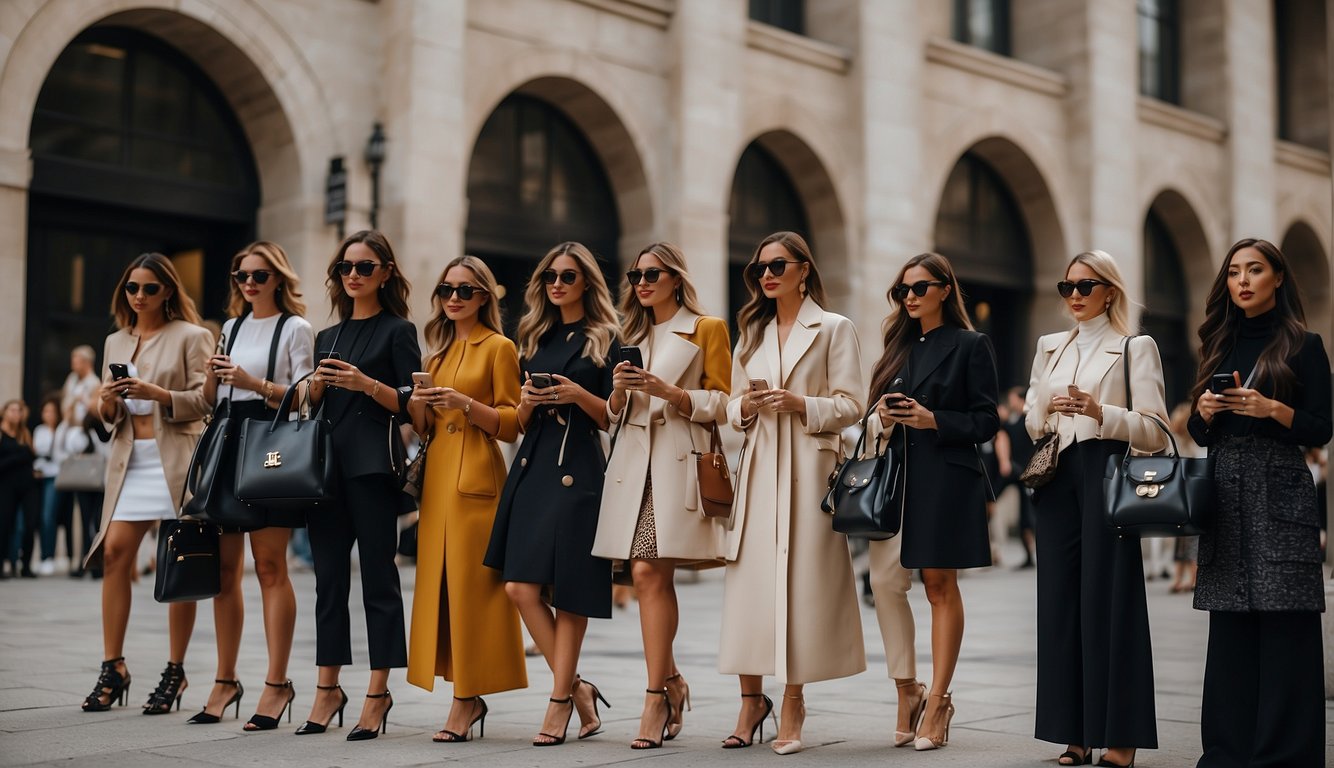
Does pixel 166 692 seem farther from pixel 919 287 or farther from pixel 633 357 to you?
pixel 919 287

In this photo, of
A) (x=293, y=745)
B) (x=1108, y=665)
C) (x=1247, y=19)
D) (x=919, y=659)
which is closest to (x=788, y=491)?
(x=1108, y=665)

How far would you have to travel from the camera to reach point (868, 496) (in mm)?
5840

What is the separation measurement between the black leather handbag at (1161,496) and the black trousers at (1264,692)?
454mm

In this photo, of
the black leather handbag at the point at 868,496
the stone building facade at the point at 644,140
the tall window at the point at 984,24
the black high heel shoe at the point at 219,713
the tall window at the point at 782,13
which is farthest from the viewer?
the tall window at the point at 984,24

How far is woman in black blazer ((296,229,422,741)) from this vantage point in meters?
6.35

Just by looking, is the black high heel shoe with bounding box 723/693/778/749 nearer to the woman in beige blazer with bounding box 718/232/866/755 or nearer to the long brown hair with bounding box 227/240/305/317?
the woman in beige blazer with bounding box 718/232/866/755

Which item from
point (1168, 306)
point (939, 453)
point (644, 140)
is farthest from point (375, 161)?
point (1168, 306)

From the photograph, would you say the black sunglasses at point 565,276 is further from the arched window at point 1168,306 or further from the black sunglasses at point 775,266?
the arched window at point 1168,306

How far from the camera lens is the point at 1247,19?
27.1 meters

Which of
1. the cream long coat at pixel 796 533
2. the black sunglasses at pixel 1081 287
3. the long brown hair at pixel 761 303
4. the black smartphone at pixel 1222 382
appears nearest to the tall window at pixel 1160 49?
the long brown hair at pixel 761 303

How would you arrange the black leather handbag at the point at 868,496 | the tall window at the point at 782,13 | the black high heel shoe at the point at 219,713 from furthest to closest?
the tall window at the point at 782,13 < the black high heel shoe at the point at 219,713 < the black leather handbag at the point at 868,496

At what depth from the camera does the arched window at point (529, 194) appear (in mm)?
18078

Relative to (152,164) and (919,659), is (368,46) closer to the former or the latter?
(152,164)

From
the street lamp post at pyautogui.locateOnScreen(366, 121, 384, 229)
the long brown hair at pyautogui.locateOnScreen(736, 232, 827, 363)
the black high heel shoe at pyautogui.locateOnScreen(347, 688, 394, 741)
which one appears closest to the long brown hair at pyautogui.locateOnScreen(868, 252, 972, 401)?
the long brown hair at pyautogui.locateOnScreen(736, 232, 827, 363)
